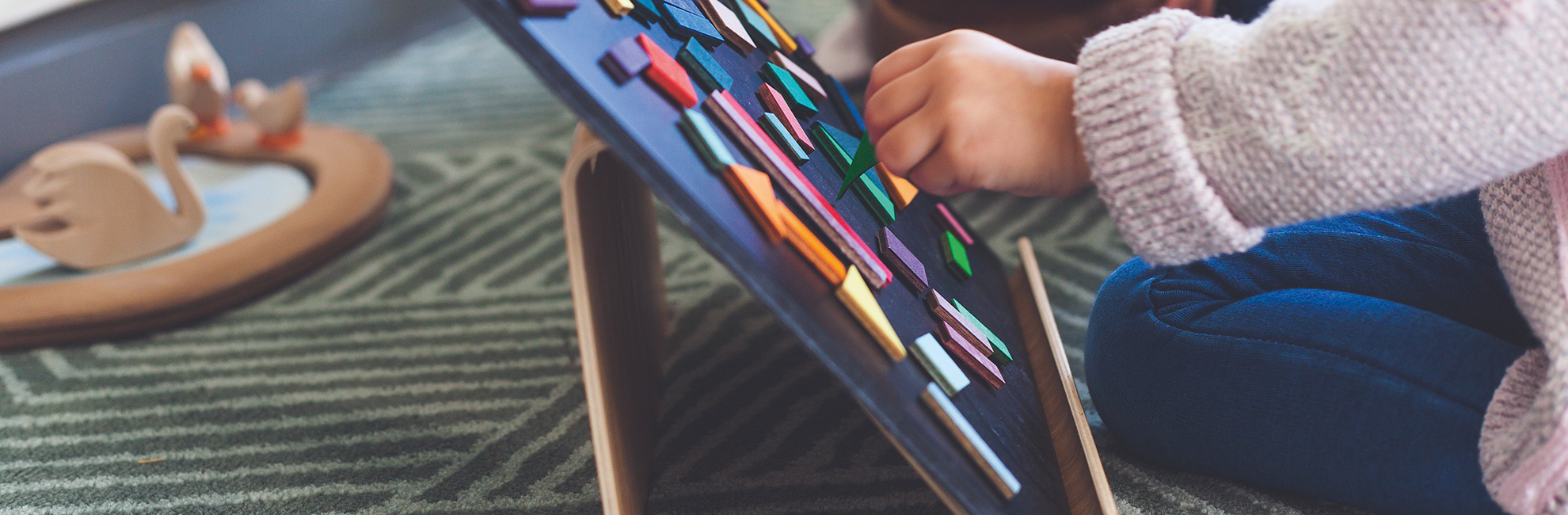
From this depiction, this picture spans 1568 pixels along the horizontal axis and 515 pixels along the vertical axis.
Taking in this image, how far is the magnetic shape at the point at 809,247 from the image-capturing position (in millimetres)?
390

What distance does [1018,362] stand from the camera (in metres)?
0.57

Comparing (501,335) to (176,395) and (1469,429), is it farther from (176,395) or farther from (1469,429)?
(1469,429)

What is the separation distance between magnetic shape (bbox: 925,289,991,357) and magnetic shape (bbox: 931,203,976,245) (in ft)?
0.49

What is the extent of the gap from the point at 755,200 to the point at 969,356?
0.15 metres

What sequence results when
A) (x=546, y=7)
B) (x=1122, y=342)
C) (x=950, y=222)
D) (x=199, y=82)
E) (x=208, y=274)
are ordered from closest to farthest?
(x=546, y=7) → (x=1122, y=342) → (x=950, y=222) → (x=208, y=274) → (x=199, y=82)

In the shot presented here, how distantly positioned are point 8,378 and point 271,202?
0.35 meters

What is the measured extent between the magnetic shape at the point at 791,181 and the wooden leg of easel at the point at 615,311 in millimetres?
52

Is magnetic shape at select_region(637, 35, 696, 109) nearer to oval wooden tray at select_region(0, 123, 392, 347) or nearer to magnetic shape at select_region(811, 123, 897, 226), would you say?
magnetic shape at select_region(811, 123, 897, 226)

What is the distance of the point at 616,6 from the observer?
1.36 ft

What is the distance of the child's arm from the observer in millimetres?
366

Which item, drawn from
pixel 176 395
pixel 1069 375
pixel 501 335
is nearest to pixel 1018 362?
pixel 1069 375

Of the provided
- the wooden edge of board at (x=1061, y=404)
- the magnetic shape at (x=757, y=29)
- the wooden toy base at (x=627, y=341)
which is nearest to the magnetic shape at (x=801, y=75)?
the magnetic shape at (x=757, y=29)

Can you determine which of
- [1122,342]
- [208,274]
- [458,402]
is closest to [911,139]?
[1122,342]

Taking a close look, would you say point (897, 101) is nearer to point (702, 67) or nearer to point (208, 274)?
point (702, 67)
